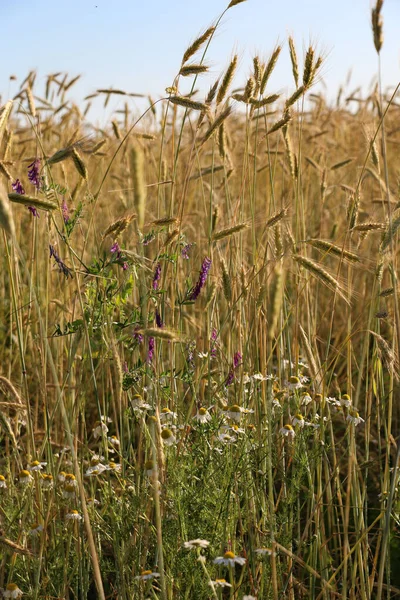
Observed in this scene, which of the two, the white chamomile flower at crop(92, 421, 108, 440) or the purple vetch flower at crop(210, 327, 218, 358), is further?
the purple vetch flower at crop(210, 327, 218, 358)

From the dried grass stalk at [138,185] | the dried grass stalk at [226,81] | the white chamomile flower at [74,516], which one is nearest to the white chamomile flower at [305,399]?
the white chamomile flower at [74,516]

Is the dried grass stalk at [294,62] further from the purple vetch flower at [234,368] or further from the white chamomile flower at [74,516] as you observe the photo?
the white chamomile flower at [74,516]

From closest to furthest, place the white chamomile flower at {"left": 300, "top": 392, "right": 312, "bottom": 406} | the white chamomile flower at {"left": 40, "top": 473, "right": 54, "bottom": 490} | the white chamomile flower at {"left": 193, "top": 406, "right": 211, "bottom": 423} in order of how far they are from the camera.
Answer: the white chamomile flower at {"left": 193, "top": 406, "right": 211, "bottom": 423} < the white chamomile flower at {"left": 40, "top": 473, "right": 54, "bottom": 490} < the white chamomile flower at {"left": 300, "top": 392, "right": 312, "bottom": 406}

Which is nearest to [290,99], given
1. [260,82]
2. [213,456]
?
[260,82]

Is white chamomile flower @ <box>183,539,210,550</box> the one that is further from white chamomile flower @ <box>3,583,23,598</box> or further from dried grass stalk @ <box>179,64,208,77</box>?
dried grass stalk @ <box>179,64,208,77</box>

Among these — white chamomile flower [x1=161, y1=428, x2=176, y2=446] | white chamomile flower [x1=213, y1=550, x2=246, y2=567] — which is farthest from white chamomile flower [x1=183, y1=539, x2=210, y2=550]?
white chamomile flower [x1=161, y1=428, x2=176, y2=446]

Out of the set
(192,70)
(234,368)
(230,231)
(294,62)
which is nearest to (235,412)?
(234,368)

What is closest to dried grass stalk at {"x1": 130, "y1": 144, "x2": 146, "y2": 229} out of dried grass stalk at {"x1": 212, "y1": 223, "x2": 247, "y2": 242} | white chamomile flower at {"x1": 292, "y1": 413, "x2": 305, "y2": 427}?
dried grass stalk at {"x1": 212, "y1": 223, "x2": 247, "y2": 242}

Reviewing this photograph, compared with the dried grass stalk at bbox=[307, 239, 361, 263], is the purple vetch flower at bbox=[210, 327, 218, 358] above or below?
below

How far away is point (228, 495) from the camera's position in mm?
1630

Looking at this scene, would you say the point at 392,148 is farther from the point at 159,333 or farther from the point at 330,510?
the point at 159,333

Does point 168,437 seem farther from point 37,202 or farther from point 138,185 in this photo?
point 138,185

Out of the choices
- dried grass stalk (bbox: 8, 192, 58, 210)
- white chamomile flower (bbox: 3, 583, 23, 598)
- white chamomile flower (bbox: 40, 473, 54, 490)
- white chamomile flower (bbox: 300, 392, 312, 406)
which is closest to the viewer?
dried grass stalk (bbox: 8, 192, 58, 210)

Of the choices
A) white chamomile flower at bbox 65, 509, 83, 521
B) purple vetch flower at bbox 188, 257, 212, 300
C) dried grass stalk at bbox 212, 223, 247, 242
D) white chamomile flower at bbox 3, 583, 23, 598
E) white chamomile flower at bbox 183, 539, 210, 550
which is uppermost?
dried grass stalk at bbox 212, 223, 247, 242
